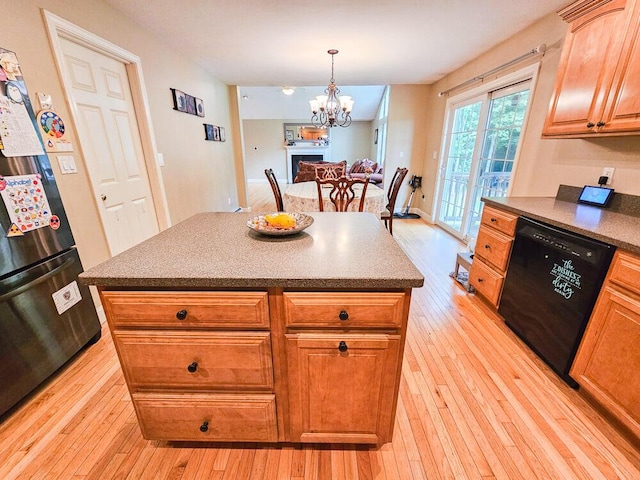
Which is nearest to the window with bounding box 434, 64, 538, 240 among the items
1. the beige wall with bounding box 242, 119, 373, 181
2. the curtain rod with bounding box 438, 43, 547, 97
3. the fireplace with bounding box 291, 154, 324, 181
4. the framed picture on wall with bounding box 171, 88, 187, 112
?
the curtain rod with bounding box 438, 43, 547, 97

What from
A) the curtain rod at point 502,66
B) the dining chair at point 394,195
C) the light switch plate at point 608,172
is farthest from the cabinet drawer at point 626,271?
the curtain rod at point 502,66

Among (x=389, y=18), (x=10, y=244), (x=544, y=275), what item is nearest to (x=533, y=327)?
(x=544, y=275)

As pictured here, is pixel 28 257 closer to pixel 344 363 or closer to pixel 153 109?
pixel 344 363

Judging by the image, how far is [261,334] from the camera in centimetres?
96

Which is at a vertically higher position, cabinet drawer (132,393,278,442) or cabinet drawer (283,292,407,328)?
cabinet drawer (283,292,407,328)

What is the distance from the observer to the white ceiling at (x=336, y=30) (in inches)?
84.8

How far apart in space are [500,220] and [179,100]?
3546 mm

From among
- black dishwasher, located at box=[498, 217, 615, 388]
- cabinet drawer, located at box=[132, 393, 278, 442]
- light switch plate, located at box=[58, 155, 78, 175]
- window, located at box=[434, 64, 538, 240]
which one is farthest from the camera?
window, located at box=[434, 64, 538, 240]

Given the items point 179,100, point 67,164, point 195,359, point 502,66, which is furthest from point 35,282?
point 502,66

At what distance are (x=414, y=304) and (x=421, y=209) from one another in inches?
133

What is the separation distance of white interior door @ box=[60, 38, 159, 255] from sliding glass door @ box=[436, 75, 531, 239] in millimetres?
3757

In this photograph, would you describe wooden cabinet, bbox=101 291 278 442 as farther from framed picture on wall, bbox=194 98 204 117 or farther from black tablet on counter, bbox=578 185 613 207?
framed picture on wall, bbox=194 98 204 117

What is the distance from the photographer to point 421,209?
5301mm

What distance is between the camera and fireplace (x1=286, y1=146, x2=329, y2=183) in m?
10.1
